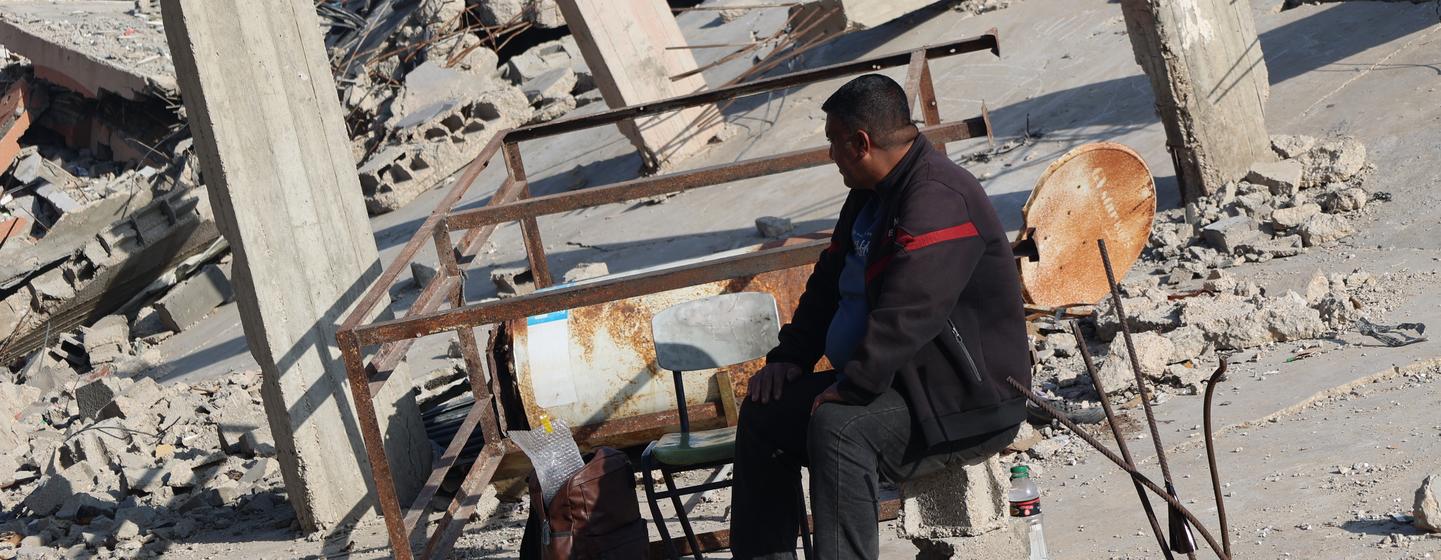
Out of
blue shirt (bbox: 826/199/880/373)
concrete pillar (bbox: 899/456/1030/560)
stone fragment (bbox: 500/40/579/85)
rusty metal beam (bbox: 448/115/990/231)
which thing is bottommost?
concrete pillar (bbox: 899/456/1030/560)

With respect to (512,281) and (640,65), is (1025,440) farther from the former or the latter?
(640,65)

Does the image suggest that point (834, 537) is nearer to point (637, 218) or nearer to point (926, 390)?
point (926, 390)

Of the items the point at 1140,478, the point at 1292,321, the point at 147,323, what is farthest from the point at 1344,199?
the point at 147,323

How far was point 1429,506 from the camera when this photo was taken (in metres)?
3.48

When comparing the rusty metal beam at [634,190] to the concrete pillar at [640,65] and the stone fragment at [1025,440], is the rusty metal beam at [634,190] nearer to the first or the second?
the stone fragment at [1025,440]

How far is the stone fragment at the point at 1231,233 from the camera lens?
702cm

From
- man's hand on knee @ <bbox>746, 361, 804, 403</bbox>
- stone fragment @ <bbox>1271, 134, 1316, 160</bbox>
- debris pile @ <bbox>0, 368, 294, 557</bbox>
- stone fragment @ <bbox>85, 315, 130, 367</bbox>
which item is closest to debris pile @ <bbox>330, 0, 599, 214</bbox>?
stone fragment @ <bbox>85, 315, 130, 367</bbox>

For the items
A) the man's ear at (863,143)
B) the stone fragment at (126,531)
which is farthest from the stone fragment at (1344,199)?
the stone fragment at (126,531)

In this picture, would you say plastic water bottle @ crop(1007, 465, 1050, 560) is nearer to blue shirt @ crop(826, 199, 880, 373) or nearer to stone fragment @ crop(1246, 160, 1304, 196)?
blue shirt @ crop(826, 199, 880, 373)

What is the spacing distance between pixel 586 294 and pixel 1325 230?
15.3ft

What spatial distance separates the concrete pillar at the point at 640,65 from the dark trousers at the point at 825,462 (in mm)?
7382

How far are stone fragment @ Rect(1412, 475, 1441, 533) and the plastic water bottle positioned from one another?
983 millimetres

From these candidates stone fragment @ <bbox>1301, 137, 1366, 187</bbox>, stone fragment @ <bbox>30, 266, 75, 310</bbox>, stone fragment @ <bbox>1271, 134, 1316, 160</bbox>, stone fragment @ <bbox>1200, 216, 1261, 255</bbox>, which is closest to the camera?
stone fragment @ <bbox>1200, 216, 1261, 255</bbox>

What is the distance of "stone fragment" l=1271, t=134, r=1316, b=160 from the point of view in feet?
25.5
